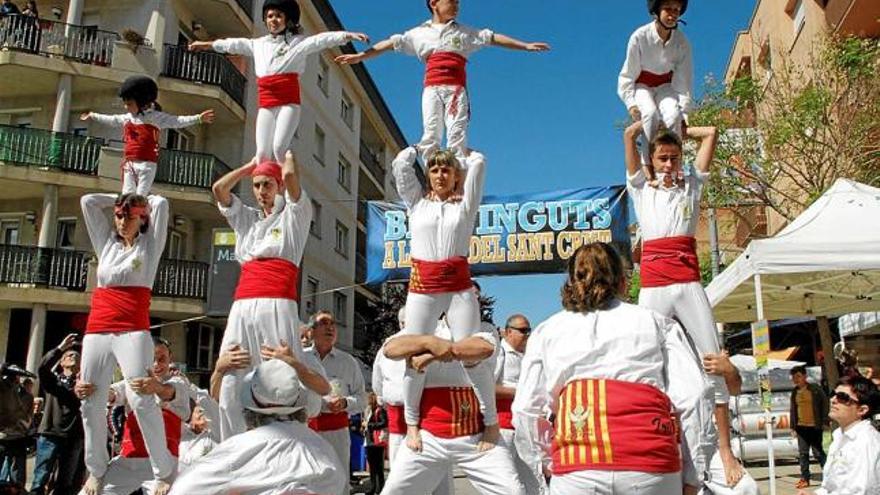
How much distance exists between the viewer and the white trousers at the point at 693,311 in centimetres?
578

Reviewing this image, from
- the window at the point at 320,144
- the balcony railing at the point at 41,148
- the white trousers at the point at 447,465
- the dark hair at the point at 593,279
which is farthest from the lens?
the window at the point at 320,144

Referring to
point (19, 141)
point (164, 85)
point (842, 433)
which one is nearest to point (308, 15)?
point (164, 85)

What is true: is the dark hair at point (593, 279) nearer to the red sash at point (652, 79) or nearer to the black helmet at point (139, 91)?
the red sash at point (652, 79)

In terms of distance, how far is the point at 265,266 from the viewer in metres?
6.17

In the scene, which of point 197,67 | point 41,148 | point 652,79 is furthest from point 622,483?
point 197,67

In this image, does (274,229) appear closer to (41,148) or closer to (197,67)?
(41,148)

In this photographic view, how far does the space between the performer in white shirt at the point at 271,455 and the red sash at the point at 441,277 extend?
204 centimetres

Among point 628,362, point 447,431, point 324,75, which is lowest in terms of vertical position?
point 447,431

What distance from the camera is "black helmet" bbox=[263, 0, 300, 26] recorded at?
723 cm

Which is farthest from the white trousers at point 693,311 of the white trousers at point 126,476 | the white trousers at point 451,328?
the white trousers at point 126,476

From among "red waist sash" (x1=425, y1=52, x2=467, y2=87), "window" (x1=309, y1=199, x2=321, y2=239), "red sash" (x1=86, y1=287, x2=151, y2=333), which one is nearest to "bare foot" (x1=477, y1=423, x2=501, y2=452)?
"red waist sash" (x1=425, y1=52, x2=467, y2=87)

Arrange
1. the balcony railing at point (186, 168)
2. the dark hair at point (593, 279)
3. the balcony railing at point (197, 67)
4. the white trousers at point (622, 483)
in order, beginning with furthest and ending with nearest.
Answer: the balcony railing at point (197, 67), the balcony railing at point (186, 168), the dark hair at point (593, 279), the white trousers at point (622, 483)

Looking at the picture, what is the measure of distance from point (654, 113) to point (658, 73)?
400 millimetres

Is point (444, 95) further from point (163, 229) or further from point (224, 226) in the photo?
point (224, 226)
